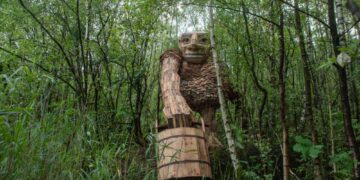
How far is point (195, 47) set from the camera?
14.5 ft

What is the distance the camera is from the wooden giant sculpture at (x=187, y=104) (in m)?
3.01

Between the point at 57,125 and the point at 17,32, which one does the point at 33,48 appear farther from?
the point at 57,125

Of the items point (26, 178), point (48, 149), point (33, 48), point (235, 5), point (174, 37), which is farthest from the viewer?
point (174, 37)

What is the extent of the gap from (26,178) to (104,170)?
19.3 inches

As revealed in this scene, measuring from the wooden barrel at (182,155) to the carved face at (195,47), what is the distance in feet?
4.54

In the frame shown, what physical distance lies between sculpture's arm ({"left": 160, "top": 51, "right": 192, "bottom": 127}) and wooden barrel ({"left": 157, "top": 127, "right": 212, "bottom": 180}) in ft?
0.51

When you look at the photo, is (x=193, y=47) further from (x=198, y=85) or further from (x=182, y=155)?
(x=182, y=155)

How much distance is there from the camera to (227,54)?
522 centimetres

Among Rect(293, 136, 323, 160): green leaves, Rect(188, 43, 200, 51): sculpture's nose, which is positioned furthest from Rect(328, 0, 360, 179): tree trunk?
Rect(188, 43, 200, 51): sculpture's nose

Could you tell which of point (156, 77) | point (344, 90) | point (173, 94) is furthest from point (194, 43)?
point (344, 90)

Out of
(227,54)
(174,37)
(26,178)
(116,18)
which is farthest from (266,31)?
(26,178)

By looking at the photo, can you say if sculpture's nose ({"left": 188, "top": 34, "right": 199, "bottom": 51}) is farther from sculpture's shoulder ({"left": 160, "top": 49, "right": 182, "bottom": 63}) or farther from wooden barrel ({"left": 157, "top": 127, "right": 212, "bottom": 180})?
wooden barrel ({"left": 157, "top": 127, "right": 212, "bottom": 180})

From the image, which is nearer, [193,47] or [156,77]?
[193,47]

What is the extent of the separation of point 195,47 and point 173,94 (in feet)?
2.81
